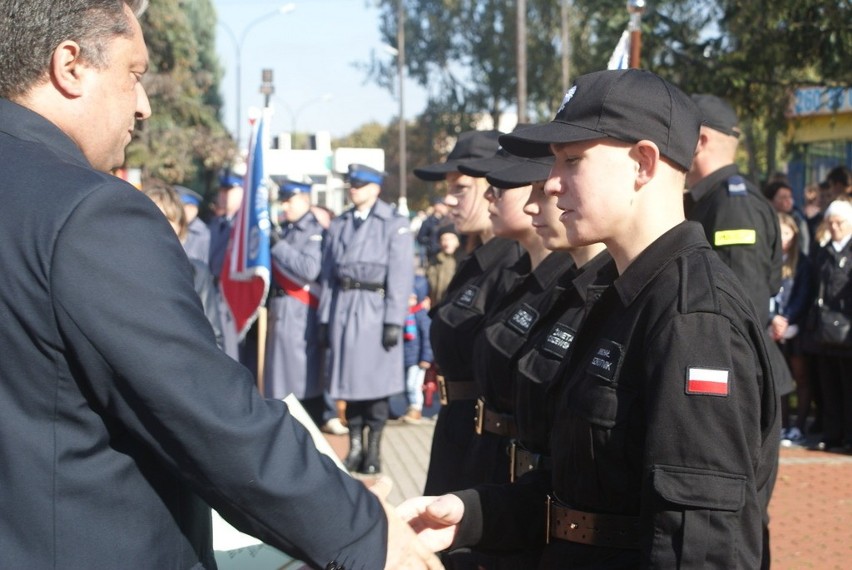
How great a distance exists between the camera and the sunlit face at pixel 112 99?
88.7 inches

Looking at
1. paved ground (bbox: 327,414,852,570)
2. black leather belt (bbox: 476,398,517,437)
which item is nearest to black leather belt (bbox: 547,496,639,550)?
black leather belt (bbox: 476,398,517,437)

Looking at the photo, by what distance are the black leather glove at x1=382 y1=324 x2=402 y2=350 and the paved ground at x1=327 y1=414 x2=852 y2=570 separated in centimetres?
91

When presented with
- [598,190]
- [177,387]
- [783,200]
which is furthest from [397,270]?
[177,387]

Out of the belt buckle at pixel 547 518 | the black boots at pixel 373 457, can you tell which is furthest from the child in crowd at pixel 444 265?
the belt buckle at pixel 547 518

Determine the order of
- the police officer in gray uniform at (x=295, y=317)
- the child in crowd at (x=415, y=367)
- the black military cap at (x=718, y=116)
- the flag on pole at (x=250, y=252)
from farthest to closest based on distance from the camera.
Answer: the child in crowd at (x=415, y=367) < the police officer in gray uniform at (x=295, y=317) < the flag on pole at (x=250, y=252) < the black military cap at (x=718, y=116)

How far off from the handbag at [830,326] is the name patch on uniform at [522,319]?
6.28 m

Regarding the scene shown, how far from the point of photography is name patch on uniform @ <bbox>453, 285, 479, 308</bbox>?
16.0ft

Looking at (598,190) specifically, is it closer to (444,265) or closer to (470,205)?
(470,205)

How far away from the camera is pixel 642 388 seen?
8.13 ft

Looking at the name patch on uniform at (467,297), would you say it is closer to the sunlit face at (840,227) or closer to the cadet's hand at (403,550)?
the cadet's hand at (403,550)

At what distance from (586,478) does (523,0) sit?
53.0 feet

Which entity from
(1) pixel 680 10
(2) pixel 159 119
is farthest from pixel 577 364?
(2) pixel 159 119

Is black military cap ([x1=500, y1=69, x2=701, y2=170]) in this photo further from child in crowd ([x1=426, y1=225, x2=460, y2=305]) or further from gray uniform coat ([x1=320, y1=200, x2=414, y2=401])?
child in crowd ([x1=426, y1=225, x2=460, y2=305])

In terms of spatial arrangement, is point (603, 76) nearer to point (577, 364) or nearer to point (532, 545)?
point (577, 364)
